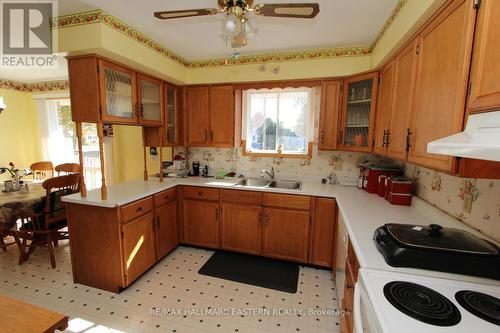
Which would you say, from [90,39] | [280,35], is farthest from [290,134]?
[90,39]

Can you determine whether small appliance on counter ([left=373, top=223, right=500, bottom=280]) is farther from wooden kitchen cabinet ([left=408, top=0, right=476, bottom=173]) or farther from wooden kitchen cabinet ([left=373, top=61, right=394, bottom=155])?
wooden kitchen cabinet ([left=373, top=61, right=394, bottom=155])

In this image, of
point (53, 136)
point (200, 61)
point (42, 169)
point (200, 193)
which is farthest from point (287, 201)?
point (53, 136)

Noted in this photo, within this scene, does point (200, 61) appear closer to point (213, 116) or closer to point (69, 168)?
point (213, 116)

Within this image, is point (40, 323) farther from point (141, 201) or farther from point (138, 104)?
point (138, 104)

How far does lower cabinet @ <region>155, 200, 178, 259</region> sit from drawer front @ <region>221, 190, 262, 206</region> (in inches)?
25.9

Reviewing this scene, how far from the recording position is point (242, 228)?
270 centimetres

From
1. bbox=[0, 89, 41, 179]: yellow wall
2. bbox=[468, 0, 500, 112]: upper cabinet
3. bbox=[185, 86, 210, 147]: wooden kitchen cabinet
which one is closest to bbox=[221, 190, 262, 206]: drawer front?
bbox=[185, 86, 210, 147]: wooden kitchen cabinet

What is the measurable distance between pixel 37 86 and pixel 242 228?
4747 mm

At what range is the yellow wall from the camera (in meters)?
4.08

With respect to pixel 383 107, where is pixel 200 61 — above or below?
above

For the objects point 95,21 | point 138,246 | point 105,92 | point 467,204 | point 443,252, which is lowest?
point 138,246

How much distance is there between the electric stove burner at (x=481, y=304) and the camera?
78 cm

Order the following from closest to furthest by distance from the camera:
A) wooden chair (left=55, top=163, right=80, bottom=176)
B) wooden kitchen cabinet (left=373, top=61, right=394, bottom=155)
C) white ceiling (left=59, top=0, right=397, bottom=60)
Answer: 1. white ceiling (left=59, top=0, right=397, bottom=60)
2. wooden kitchen cabinet (left=373, top=61, right=394, bottom=155)
3. wooden chair (left=55, top=163, right=80, bottom=176)

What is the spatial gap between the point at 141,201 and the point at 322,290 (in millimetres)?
1967
